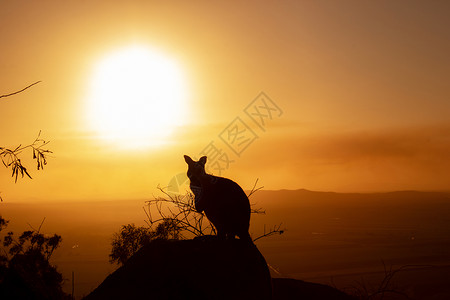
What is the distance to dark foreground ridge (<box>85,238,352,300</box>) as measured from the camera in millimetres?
7367

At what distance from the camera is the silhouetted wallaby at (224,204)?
337 inches

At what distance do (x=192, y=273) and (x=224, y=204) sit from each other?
1.67 meters

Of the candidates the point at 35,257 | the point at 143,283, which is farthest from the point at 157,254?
the point at 35,257

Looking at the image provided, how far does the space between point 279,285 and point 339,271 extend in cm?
17489

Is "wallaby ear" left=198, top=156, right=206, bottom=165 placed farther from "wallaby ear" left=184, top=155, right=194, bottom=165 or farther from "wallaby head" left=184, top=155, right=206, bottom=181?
"wallaby ear" left=184, top=155, right=194, bottom=165

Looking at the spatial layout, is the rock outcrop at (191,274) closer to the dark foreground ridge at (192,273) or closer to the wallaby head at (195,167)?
the dark foreground ridge at (192,273)

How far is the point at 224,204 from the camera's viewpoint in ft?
28.4

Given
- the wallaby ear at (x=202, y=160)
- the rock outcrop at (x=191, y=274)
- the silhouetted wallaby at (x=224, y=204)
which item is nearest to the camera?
the rock outcrop at (x=191, y=274)

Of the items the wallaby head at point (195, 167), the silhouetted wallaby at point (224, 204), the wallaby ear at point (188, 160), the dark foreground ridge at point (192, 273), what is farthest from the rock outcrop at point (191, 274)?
the wallaby ear at point (188, 160)

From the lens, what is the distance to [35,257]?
21.7 meters

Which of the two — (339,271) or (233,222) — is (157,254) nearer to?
(233,222)

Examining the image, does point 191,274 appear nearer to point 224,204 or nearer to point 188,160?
point 224,204

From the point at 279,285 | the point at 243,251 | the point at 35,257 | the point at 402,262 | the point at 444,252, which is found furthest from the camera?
the point at 444,252

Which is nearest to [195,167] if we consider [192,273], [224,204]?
[224,204]
